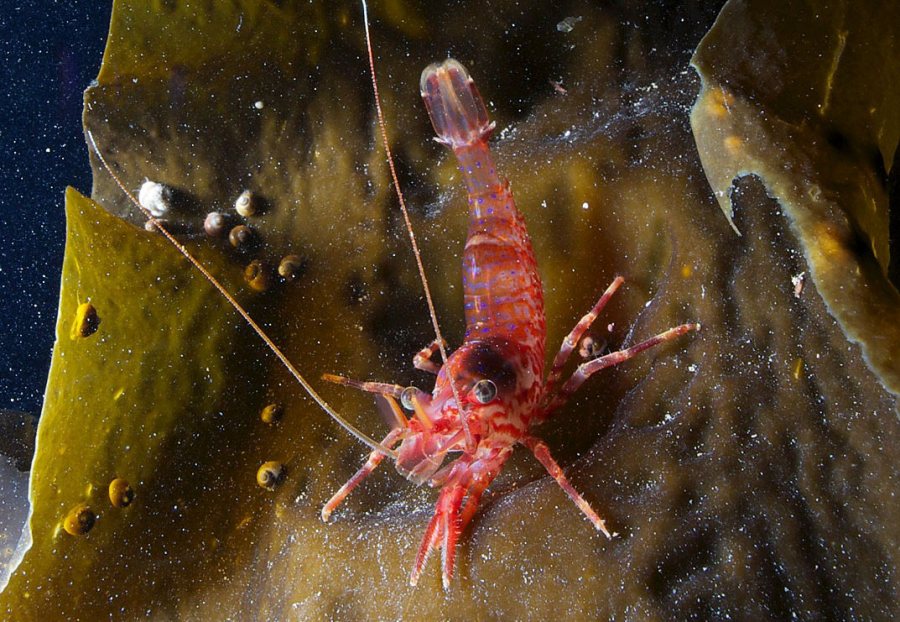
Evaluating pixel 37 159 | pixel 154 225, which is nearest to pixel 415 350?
pixel 154 225

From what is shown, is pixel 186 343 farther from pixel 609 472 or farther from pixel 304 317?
pixel 609 472

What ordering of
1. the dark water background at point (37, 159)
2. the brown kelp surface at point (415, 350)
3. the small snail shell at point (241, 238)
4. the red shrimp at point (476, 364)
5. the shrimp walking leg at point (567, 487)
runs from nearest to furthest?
1. the brown kelp surface at point (415, 350)
2. the shrimp walking leg at point (567, 487)
3. the red shrimp at point (476, 364)
4. the small snail shell at point (241, 238)
5. the dark water background at point (37, 159)

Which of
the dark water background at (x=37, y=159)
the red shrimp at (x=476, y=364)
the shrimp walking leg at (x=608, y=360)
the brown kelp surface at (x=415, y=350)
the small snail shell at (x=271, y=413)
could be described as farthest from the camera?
the dark water background at (x=37, y=159)

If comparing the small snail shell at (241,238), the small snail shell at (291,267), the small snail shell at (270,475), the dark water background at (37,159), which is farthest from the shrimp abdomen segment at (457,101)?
the dark water background at (37,159)

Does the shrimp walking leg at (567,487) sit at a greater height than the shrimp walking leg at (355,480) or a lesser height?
greater

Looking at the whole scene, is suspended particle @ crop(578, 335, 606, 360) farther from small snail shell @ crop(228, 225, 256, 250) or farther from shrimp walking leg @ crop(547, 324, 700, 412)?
small snail shell @ crop(228, 225, 256, 250)

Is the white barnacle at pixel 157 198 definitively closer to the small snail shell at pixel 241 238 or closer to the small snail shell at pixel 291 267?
the small snail shell at pixel 241 238
